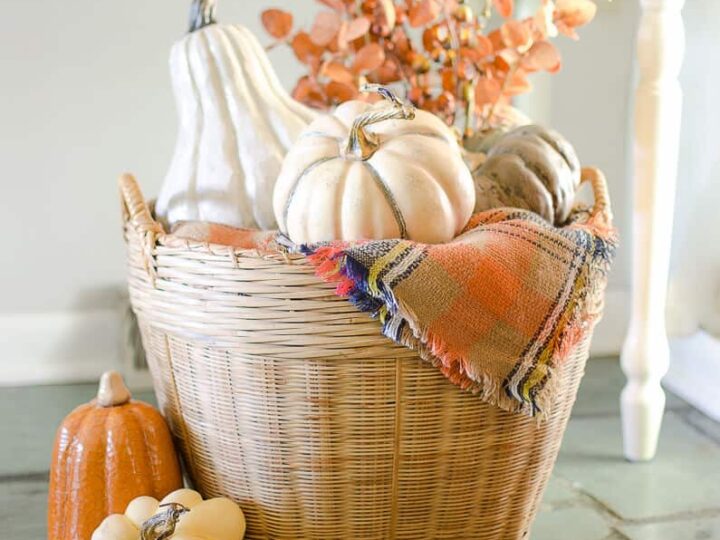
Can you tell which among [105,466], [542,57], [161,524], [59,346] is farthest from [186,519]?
[59,346]

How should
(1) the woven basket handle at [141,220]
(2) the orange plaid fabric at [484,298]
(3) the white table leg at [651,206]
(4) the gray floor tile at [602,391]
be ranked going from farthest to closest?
(4) the gray floor tile at [602,391]
(3) the white table leg at [651,206]
(1) the woven basket handle at [141,220]
(2) the orange plaid fabric at [484,298]

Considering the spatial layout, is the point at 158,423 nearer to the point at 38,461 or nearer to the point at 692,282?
the point at 38,461

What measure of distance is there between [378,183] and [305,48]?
0.40m

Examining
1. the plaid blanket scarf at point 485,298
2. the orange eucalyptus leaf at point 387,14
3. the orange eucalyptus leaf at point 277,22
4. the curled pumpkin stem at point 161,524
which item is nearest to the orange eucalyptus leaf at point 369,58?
the orange eucalyptus leaf at point 387,14

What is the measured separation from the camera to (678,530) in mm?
1160

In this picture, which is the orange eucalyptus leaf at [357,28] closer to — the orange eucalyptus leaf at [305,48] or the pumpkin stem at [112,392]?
the orange eucalyptus leaf at [305,48]

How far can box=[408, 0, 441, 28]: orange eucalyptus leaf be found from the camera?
3.79ft

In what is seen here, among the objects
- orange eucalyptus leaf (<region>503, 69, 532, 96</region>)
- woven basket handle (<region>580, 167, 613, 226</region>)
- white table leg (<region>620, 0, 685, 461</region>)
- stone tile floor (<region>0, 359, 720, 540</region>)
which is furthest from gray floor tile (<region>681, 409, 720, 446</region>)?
orange eucalyptus leaf (<region>503, 69, 532, 96</region>)

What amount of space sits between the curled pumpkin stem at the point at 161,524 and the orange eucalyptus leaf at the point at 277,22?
0.69 metres

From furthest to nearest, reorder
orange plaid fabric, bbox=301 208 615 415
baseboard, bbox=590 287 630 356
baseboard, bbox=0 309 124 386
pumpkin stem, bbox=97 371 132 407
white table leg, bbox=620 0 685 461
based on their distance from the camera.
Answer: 1. baseboard, bbox=590 287 630 356
2. baseboard, bbox=0 309 124 386
3. white table leg, bbox=620 0 685 461
4. pumpkin stem, bbox=97 371 132 407
5. orange plaid fabric, bbox=301 208 615 415

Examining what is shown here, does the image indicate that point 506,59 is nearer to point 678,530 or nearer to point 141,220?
point 141,220

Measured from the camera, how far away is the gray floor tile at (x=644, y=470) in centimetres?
124

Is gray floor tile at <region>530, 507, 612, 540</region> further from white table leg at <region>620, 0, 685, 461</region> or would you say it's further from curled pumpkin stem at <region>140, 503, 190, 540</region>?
curled pumpkin stem at <region>140, 503, 190, 540</region>

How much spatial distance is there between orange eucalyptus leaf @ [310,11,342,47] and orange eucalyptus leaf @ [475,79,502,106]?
21cm
